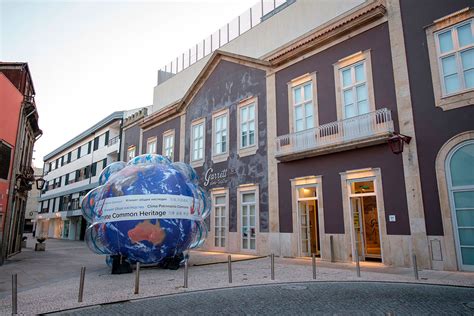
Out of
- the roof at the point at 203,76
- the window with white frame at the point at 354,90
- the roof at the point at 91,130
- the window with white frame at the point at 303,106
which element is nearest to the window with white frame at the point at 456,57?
the window with white frame at the point at 354,90

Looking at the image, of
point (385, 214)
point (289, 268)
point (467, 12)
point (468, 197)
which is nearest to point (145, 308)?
point (289, 268)

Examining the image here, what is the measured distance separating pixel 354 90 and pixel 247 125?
707cm

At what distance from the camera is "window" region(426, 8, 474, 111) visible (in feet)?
39.0

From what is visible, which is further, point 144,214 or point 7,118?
point 7,118

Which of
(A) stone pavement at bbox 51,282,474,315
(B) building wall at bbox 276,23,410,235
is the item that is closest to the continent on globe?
(A) stone pavement at bbox 51,282,474,315

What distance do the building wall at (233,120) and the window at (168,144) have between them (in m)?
2.12

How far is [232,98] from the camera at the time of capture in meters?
21.7

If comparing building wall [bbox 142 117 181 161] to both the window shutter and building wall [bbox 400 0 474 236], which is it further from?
building wall [bbox 400 0 474 236]

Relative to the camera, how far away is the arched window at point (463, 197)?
11.2m

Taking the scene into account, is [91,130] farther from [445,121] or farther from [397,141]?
[445,121]

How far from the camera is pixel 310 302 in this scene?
7375 mm

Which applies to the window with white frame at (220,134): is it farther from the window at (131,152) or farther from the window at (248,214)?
the window at (131,152)

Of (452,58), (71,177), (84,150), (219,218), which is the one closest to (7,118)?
(219,218)

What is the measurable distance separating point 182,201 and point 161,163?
207 centimetres
